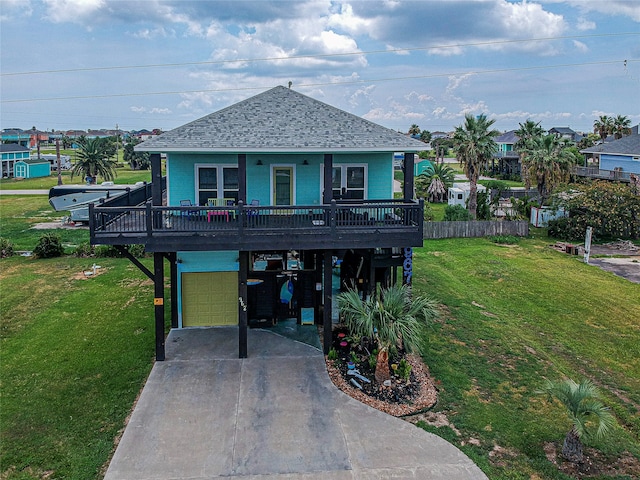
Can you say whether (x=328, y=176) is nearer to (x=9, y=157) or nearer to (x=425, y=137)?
(x=9, y=157)

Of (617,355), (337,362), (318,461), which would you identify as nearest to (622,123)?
(617,355)

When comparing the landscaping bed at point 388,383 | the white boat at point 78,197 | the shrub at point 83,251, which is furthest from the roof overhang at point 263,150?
the white boat at point 78,197

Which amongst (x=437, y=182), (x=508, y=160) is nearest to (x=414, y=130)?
(x=508, y=160)

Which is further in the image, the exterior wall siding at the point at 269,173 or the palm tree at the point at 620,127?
the palm tree at the point at 620,127

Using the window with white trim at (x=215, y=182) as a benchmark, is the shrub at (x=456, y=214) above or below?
below

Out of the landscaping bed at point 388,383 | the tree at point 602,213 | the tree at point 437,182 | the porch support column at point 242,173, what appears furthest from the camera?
the tree at point 437,182

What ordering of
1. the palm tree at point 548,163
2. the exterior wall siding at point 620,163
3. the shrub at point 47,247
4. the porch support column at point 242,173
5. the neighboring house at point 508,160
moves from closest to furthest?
the porch support column at point 242,173
the shrub at point 47,247
the palm tree at point 548,163
the exterior wall siding at point 620,163
the neighboring house at point 508,160

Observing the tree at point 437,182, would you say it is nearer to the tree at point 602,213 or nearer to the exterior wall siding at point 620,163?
the exterior wall siding at point 620,163

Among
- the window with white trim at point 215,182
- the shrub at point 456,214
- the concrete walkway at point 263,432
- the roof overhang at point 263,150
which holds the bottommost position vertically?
the concrete walkway at point 263,432
